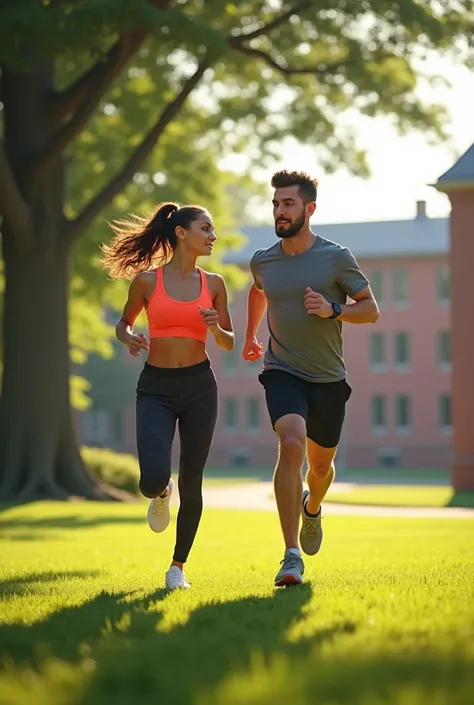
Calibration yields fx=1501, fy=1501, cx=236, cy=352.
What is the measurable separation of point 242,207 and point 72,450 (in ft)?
230

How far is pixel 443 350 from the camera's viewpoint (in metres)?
72.6

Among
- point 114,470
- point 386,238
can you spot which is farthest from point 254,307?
point 386,238

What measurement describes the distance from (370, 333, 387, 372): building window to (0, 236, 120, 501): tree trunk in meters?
47.7

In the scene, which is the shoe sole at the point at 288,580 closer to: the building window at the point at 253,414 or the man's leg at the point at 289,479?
the man's leg at the point at 289,479

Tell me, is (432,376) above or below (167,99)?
below

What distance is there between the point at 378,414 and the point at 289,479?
66.2m

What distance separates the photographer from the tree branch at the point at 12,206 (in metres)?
24.1

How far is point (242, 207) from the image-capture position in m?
96.1

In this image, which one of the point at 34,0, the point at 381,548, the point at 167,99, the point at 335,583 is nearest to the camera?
the point at 335,583

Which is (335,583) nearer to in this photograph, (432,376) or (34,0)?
(34,0)

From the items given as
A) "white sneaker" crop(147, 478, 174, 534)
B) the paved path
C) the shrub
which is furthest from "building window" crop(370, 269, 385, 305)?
"white sneaker" crop(147, 478, 174, 534)

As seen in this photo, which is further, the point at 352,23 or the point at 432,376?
the point at 432,376

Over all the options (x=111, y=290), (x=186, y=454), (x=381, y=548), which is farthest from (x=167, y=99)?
(x=186, y=454)

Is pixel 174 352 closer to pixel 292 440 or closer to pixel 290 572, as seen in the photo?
pixel 292 440
